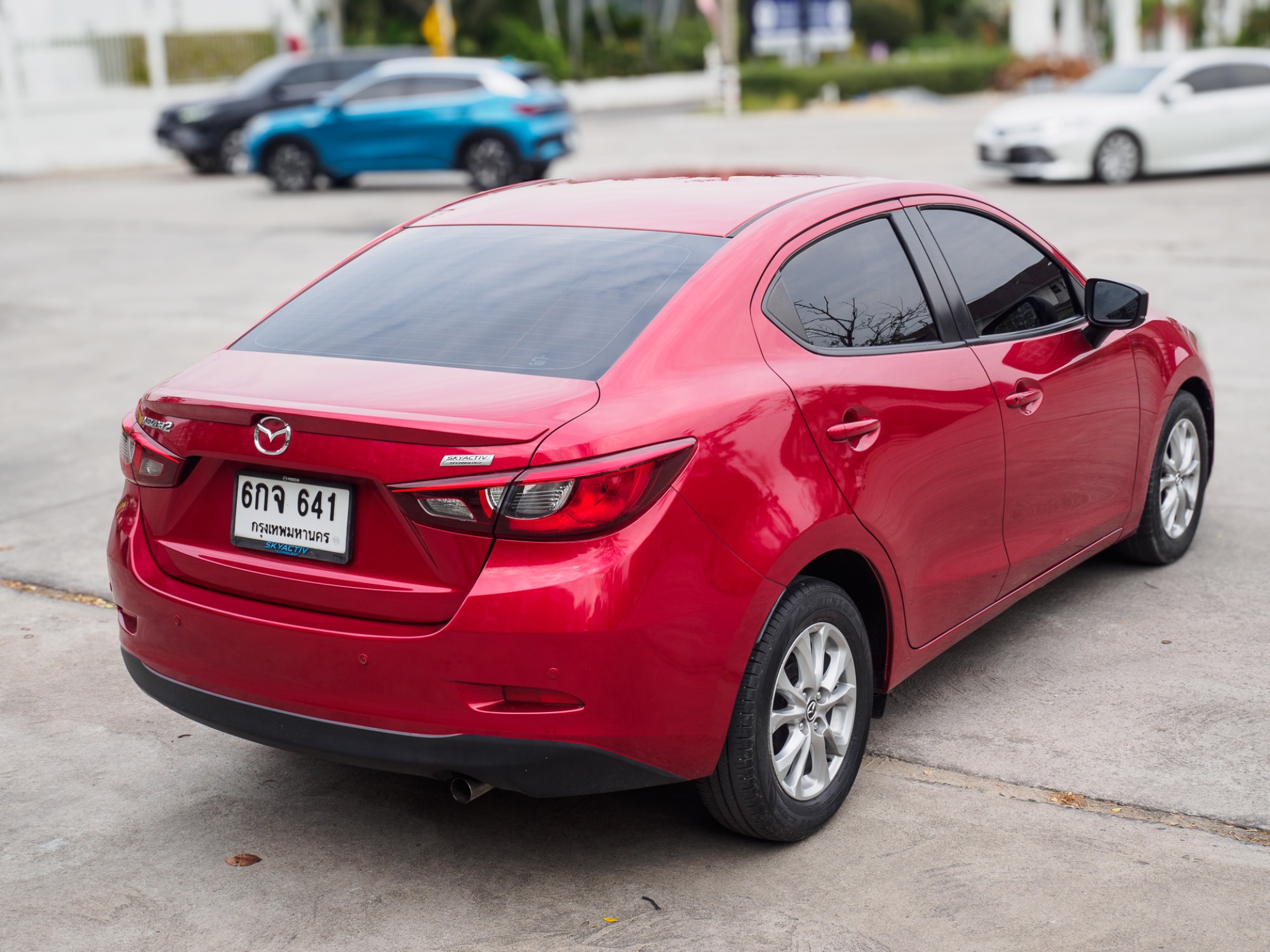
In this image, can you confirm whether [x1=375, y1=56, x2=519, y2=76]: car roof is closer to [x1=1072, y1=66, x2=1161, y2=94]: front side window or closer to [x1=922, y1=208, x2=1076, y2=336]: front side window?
[x1=1072, y1=66, x2=1161, y2=94]: front side window

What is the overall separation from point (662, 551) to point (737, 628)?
285 millimetres

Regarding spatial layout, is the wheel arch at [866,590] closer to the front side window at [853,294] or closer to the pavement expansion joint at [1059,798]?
the pavement expansion joint at [1059,798]

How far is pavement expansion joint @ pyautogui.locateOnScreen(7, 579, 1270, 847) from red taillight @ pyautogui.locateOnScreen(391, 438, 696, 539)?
4.46 feet

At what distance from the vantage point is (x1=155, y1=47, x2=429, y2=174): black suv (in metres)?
25.0

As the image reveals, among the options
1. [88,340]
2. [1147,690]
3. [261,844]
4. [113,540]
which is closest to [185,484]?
[113,540]

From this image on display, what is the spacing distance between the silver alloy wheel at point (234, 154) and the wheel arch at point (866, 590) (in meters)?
23.1

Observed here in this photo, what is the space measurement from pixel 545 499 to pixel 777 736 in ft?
3.13

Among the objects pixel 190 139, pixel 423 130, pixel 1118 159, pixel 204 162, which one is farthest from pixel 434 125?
pixel 1118 159

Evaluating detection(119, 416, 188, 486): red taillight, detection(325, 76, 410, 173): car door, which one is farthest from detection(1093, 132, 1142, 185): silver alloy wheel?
detection(119, 416, 188, 486): red taillight

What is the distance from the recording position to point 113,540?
3.65m

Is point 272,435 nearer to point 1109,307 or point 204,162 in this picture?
point 1109,307

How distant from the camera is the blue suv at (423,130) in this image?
21.1 meters

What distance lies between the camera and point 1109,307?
4621 millimetres

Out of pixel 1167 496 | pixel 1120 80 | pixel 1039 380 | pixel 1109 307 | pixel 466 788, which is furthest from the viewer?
pixel 1120 80
